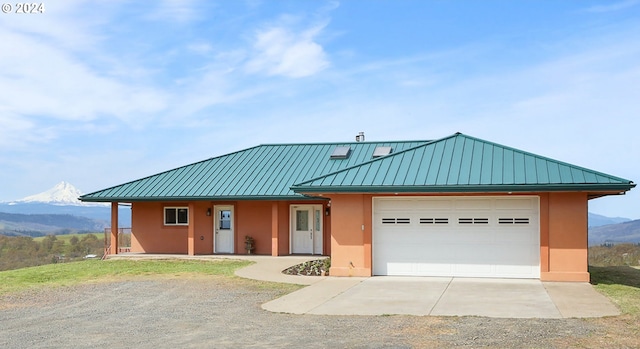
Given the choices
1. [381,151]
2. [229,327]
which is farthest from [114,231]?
[229,327]

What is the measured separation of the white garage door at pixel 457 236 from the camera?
19312 millimetres

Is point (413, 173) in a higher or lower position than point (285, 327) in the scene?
higher

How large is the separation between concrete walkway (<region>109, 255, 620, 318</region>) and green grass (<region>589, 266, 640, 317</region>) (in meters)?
0.30

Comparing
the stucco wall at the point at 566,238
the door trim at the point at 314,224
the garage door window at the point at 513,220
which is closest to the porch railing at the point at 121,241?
the door trim at the point at 314,224

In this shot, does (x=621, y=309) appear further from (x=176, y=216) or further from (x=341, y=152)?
(x=176, y=216)

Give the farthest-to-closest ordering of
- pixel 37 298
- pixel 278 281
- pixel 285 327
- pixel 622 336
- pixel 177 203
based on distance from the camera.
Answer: pixel 177 203 < pixel 278 281 < pixel 37 298 < pixel 285 327 < pixel 622 336

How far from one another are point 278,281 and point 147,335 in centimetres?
793

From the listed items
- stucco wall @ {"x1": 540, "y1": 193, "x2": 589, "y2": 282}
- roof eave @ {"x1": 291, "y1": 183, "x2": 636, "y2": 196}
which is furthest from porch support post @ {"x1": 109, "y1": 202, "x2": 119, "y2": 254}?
stucco wall @ {"x1": 540, "y1": 193, "x2": 589, "y2": 282}

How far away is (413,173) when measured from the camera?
20.1 meters

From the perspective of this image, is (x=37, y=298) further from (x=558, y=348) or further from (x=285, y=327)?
(x=558, y=348)

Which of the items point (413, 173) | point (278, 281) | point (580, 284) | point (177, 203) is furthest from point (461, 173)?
point (177, 203)

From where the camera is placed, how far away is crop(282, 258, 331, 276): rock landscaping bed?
21.2 meters

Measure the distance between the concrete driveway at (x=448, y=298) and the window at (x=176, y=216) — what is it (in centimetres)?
1220

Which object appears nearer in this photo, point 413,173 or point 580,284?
point 580,284
